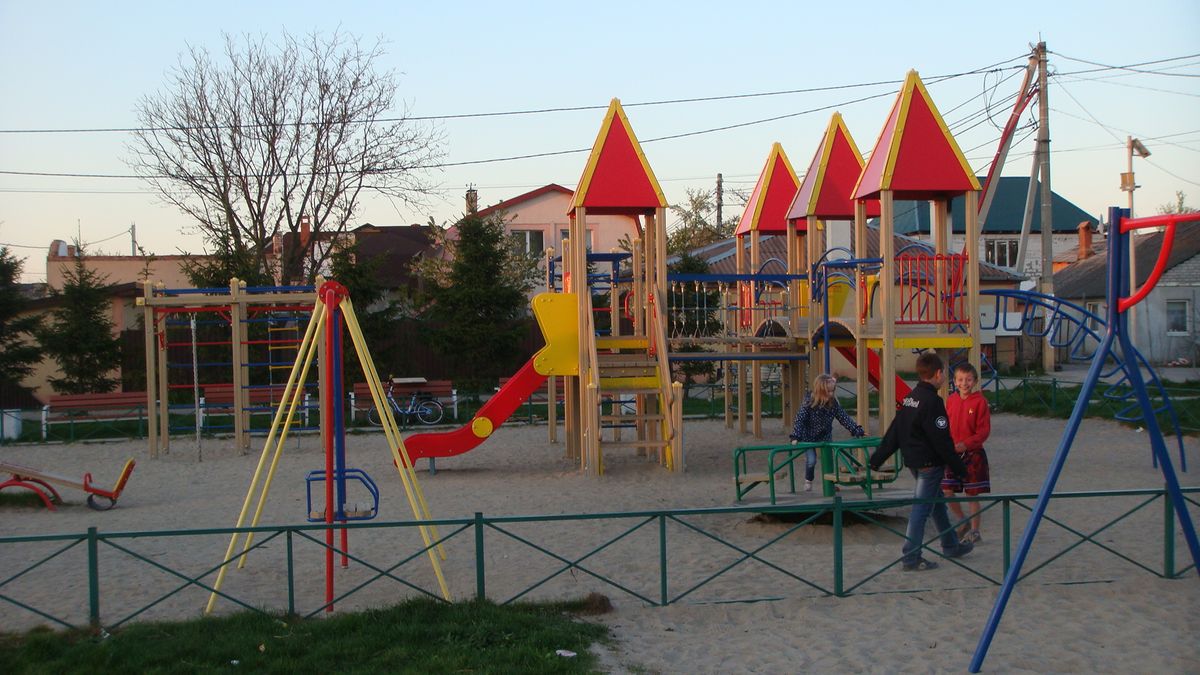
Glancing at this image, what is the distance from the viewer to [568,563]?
7.04 m

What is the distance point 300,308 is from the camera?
17688 mm

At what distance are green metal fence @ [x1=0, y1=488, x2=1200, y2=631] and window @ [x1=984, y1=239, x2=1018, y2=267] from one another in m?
35.6

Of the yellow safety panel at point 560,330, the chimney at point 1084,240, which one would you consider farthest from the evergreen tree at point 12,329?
the chimney at point 1084,240

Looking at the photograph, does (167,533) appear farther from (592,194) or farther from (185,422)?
(185,422)

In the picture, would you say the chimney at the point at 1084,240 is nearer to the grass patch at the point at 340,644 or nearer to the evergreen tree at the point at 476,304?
the evergreen tree at the point at 476,304

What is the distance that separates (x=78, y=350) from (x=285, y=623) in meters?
19.9

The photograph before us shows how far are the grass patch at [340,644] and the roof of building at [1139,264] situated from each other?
2856 centimetres

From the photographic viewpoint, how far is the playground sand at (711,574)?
20.1 ft

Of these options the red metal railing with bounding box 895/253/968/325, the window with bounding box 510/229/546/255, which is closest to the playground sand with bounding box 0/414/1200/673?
the red metal railing with bounding box 895/253/968/325

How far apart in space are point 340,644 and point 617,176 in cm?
891

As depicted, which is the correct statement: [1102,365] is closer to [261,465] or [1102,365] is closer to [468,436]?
[261,465]

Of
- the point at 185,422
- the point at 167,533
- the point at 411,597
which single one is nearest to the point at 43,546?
the point at 167,533

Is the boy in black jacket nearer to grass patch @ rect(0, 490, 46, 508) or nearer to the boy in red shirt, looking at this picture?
the boy in red shirt

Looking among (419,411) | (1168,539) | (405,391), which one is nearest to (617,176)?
(1168,539)
